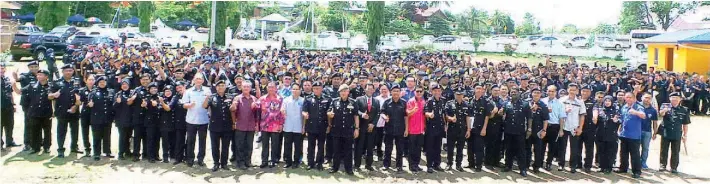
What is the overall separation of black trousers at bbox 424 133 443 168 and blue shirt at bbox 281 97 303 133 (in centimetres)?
197

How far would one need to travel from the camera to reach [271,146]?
916 centimetres

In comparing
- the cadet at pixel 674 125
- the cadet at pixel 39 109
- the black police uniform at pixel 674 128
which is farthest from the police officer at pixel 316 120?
the black police uniform at pixel 674 128

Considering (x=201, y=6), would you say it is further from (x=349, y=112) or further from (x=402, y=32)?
(x=349, y=112)

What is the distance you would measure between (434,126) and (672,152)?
13.3 feet

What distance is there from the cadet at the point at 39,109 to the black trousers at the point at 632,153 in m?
9.26

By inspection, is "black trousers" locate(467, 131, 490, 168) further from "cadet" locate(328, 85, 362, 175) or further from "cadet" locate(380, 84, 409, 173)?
"cadet" locate(328, 85, 362, 175)

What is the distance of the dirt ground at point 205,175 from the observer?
27.4 ft

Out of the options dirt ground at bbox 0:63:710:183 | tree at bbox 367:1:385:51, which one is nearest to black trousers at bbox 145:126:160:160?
dirt ground at bbox 0:63:710:183

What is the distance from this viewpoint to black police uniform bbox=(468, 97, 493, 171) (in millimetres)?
9195

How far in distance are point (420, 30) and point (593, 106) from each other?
4053cm

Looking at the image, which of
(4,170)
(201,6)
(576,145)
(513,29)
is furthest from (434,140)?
(513,29)

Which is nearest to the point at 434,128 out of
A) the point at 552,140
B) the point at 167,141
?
the point at 552,140

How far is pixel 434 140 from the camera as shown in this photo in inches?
361

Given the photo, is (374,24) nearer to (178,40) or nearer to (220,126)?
(178,40)
